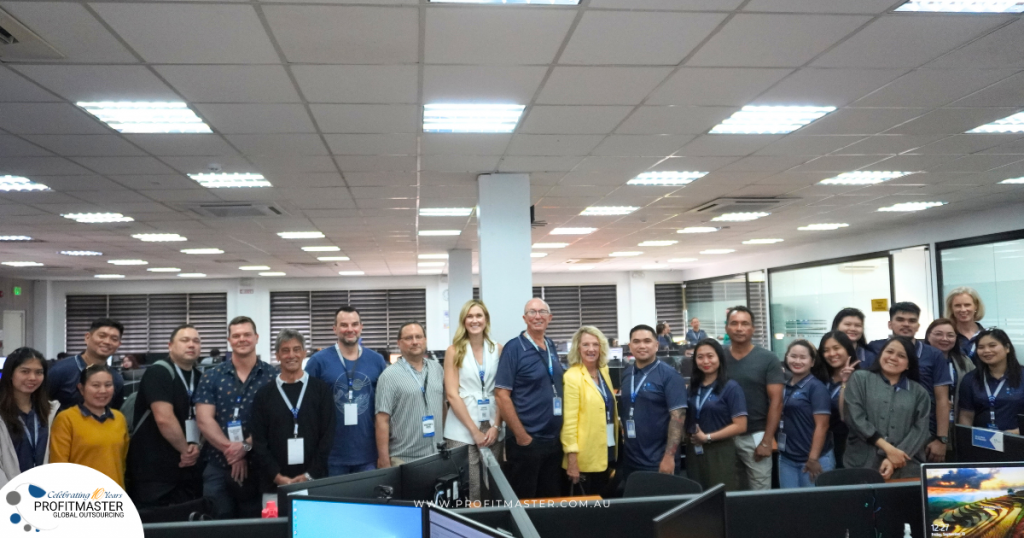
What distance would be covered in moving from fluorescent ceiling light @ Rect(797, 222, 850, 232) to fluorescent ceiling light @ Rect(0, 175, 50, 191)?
9847mm

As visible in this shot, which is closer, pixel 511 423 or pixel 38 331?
pixel 511 423

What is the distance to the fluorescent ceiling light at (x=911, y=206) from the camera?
8.05 meters

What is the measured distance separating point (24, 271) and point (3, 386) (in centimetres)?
1254

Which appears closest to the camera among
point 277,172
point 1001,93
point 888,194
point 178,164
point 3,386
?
point 3,386

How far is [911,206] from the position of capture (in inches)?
326

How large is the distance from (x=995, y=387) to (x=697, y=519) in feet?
10.6

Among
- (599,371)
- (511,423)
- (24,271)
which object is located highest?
(24,271)

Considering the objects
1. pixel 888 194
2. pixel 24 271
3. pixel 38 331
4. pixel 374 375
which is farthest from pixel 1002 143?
pixel 38 331

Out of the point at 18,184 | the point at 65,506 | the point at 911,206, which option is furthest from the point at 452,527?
the point at 911,206

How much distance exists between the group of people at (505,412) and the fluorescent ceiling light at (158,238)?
5.78 metres

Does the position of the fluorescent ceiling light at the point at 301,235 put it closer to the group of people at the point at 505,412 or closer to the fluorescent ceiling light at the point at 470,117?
the fluorescent ceiling light at the point at 470,117

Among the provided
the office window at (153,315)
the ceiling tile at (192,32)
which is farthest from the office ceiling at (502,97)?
the office window at (153,315)

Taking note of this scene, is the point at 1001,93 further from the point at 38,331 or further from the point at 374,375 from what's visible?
the point at 38,331

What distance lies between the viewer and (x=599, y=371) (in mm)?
3838
